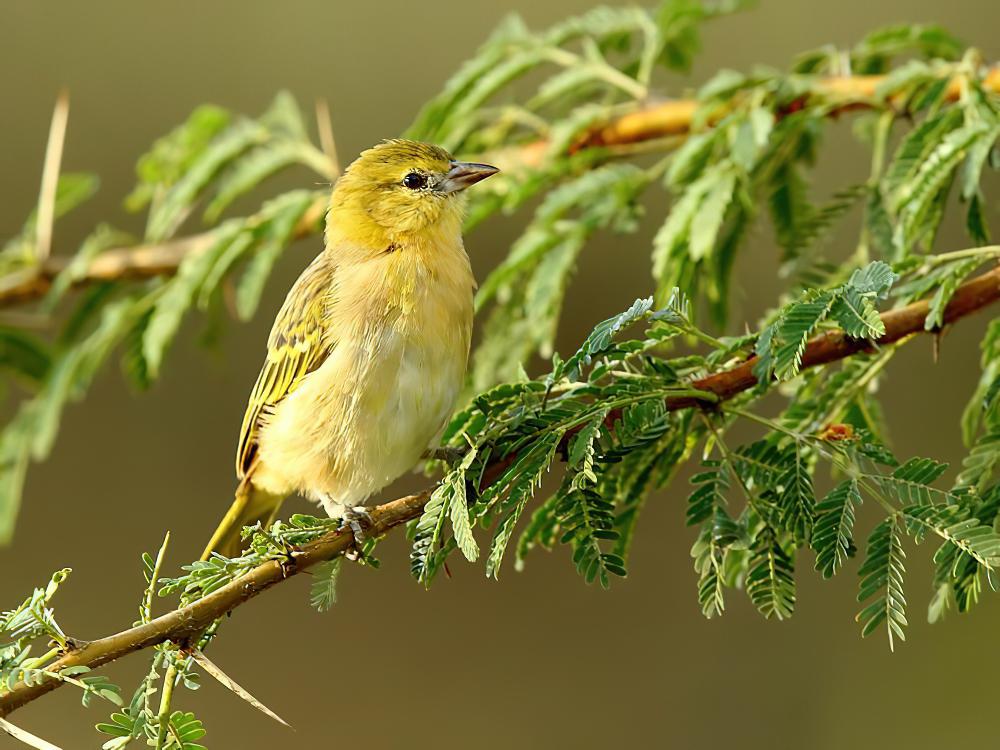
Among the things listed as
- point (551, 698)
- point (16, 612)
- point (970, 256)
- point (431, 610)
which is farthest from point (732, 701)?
point (16, 612)

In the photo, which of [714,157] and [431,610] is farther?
[431,610]

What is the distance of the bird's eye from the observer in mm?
3625

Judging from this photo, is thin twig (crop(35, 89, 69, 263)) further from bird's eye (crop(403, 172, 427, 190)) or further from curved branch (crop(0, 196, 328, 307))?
bird's eye (crop(403, 172, 427, 190))

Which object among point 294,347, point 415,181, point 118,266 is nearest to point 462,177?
point 415,181

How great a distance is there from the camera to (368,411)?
10.3ft

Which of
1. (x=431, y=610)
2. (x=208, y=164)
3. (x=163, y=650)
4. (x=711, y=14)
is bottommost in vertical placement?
(x=431, y=610)

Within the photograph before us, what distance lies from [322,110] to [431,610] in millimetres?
3745

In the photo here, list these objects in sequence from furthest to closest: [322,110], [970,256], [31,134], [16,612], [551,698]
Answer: [31,134] < [551,698] < [322,110] < [970,256] < [16,612]

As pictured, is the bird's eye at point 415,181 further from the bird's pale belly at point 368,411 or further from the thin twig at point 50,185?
the thin twig at point 50,185

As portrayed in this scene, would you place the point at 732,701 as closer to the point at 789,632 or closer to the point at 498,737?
the point at 789,632

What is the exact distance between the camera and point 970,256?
7.70 ft

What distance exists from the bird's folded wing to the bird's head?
169mm

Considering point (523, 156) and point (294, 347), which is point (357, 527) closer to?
point (294, 347)

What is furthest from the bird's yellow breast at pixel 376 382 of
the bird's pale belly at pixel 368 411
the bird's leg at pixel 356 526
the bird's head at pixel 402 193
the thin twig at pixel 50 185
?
the thin twig at pixel 50 185
